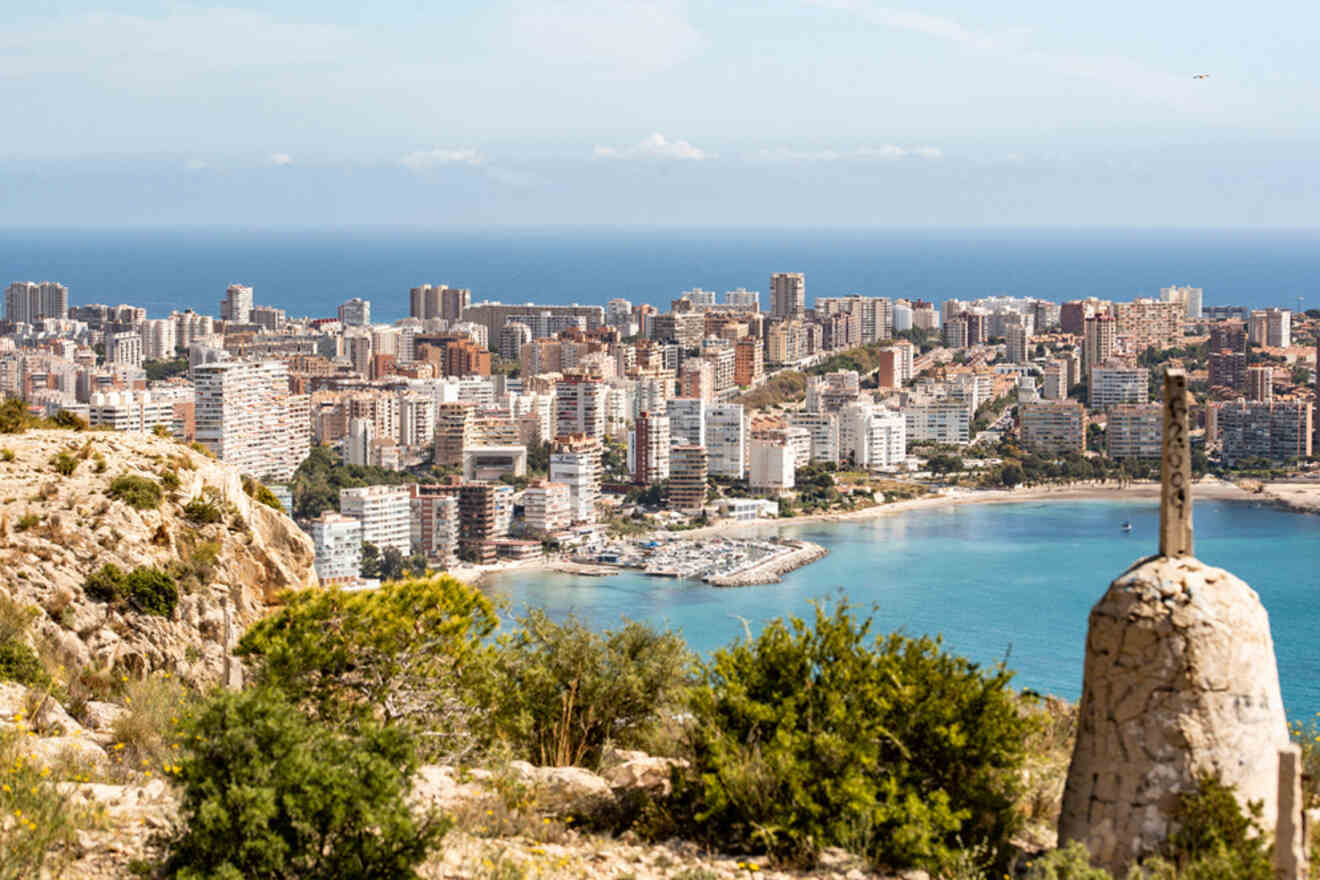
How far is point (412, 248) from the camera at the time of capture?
458 ft

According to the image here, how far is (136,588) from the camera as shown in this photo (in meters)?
4.88

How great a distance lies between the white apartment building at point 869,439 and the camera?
1308 inches

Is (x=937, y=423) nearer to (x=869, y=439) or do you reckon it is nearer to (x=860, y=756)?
(x=869, y=439)

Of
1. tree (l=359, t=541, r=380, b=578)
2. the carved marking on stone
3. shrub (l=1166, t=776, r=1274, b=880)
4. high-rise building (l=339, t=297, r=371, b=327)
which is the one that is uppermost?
high-rise building (l=339, t=297, r=371, b=327)

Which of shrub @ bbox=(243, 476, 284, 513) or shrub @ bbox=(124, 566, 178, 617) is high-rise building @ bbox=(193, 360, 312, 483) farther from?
shrub @ bbox=(124, 566, 178, 617)

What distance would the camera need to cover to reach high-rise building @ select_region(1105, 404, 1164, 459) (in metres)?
33.0

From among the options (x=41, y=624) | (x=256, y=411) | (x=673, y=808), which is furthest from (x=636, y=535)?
(x=673, y=808)

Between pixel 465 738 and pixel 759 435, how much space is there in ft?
93.1

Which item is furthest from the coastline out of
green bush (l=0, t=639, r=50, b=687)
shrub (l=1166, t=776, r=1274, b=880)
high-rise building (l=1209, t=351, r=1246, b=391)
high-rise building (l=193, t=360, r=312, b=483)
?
shrub (l=1166, t=776, r=1274, b=880)

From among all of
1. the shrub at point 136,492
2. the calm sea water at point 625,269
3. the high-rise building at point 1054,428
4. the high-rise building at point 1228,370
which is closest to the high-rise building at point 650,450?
the high-rise building at point 1054,428

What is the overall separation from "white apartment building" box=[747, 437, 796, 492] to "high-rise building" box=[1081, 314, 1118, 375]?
14687 millimetres

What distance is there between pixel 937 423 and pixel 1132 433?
4397 millimetres

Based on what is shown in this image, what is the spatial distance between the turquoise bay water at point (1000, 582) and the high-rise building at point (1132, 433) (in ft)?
9.78

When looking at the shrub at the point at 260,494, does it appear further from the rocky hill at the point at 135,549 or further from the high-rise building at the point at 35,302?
the high-rise building at the point at 35,302
